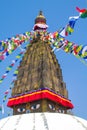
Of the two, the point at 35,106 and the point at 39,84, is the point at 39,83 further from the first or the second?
the point at 35,106

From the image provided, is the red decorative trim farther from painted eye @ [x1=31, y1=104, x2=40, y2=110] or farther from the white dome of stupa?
the white dome of stupa

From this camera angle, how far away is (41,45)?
38.3 m

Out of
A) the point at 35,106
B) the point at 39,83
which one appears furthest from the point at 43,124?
the point at 39,83

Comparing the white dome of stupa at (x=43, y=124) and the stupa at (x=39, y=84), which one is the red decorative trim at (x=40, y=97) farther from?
the white dome of stupa at (x=43, y=124)

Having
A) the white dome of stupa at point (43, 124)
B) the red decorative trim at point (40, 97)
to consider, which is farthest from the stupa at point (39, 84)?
the white dome of stupa at point (43, 124)

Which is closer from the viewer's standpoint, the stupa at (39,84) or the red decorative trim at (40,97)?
the red decorative trim at (40,97)

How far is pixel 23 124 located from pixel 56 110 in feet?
51.0

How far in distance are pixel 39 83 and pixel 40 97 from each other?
2.47m

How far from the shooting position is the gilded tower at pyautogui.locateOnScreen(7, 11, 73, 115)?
3209 cm

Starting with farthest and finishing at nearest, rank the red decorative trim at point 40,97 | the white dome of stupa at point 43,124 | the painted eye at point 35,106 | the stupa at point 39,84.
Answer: the stupa at point 39,84 < the painted eye at point 35,106 < the red decorative trim at point 40,97 < the white dome of stupa at point 43,124

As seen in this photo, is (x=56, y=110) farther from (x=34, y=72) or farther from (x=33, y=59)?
(x=33, y=59)

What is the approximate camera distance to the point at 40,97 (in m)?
31.2

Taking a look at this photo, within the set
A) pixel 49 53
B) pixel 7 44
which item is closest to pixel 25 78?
pixel 49 53

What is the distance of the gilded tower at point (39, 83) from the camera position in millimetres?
32094
